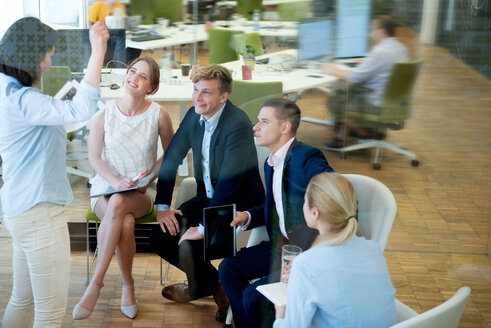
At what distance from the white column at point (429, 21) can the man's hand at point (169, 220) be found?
1.32m

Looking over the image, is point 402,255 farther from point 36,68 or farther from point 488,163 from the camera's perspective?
point 36,68

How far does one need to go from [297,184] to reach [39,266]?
3.52 ft

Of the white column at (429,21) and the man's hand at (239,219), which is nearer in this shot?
the white column at (429,21)

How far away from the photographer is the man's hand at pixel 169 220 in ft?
9.89

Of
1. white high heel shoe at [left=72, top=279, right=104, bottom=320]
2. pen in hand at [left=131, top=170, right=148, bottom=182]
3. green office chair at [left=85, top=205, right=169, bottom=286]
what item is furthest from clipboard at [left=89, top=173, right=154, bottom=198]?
white high heel shoe at [left=72, top=279, right=104, bottom=320]

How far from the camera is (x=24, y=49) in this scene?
8.10 ft

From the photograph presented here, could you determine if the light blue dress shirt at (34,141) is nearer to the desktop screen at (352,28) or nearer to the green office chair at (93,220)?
the green office chair at (93,220)

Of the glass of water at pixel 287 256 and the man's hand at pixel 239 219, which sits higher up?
the man's hand at pixel 239 219

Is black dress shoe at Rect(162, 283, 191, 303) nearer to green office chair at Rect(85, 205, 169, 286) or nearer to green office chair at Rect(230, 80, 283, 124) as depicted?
green office chair at Rect(85, 205, 169, 286)

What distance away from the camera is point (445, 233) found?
113 inches

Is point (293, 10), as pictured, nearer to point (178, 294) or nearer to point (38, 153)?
point (38, 153)

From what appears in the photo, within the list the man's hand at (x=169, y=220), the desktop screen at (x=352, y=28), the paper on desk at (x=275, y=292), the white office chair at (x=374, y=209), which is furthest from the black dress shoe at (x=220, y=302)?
the desktop screen at (x=352, y=28)

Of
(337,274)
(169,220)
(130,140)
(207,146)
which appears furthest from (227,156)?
(337,274)

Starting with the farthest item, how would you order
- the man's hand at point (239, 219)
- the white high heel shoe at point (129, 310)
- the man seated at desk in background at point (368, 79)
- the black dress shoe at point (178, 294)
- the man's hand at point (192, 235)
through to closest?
1. the black dress shoe at point (178, 294)
2. the white high heel shoe at point (129, 310)
3. the man's hand at point (192, 235)
4. the man's hand at point (239, 219)
5. the man seated at desk in background at point (368, 79)
